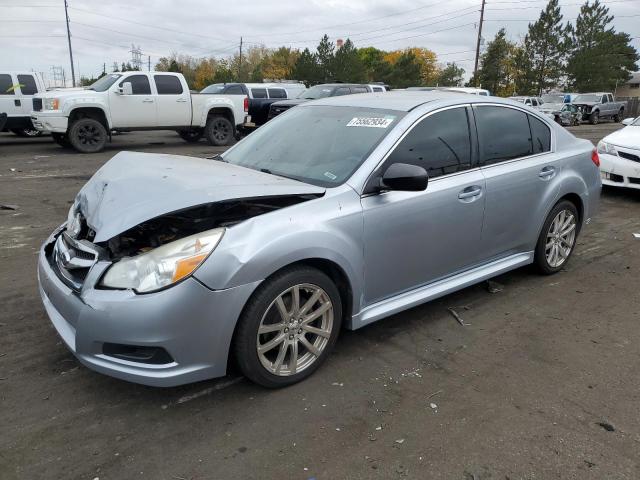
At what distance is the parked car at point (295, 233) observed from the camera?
262 centimetres

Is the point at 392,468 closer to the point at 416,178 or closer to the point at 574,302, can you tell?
the point at 416,178

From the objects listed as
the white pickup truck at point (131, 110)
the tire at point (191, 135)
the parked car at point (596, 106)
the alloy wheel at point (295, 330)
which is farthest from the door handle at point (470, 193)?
the parked car at point (596, 106)

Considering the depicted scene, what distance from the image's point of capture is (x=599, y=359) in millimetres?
3439

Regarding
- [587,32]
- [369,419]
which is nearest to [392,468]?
[369,419]

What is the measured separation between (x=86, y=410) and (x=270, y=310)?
1101mm

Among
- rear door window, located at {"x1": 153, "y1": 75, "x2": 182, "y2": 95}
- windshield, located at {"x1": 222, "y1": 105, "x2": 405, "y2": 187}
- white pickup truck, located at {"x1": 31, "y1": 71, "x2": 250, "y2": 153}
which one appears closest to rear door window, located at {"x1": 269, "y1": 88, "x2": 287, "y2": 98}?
white pickup truck, located at {"x1": 31, "y1": 71, "x2": 250, "y2": 153}

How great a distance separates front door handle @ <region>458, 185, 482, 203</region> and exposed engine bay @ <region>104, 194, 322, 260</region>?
1177mm

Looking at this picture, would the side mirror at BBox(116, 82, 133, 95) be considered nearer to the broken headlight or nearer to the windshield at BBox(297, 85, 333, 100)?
the windshield at BBox(297, 85, 333, 100)

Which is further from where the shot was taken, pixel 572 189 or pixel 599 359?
pixel 572 189

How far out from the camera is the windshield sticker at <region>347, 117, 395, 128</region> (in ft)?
11.8

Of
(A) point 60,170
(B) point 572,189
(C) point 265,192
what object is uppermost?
(C) point 265,192

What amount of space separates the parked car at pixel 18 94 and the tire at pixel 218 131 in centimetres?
448

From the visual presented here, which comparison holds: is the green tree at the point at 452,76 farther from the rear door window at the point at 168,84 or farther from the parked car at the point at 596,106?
the rear door window at the point at 168,84

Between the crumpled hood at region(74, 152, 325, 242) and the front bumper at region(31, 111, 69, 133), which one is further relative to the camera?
the front bumper at region(31, 111, 69, 133)
